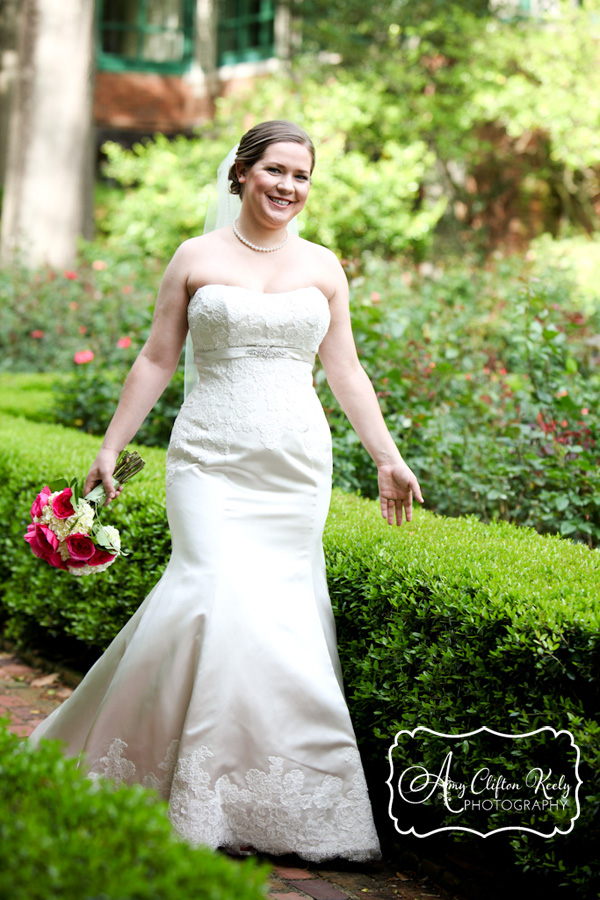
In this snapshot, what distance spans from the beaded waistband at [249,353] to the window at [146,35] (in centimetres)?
1740

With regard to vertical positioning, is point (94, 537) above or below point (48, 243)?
below

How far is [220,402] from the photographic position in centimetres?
321

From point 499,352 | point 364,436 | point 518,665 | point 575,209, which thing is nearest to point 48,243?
point 499,352

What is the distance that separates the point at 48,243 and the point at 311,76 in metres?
4.96

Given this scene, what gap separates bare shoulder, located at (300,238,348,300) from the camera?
339 centimetres

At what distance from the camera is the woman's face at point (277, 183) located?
3.23 meters

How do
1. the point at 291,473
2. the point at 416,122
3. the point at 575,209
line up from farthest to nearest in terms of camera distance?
the point at 575,209
the point at 416,122
the point at 291,473

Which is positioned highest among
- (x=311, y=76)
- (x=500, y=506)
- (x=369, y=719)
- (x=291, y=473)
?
(x=311, y=76)

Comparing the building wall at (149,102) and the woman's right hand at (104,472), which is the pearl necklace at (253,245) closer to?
the woman's right hand at (104,472)

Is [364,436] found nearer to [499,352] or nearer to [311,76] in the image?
[499,352]

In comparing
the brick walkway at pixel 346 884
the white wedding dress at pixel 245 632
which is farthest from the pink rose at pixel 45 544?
the brick walkway at pixel 346 884

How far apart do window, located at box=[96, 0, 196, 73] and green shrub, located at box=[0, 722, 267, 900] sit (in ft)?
63.2

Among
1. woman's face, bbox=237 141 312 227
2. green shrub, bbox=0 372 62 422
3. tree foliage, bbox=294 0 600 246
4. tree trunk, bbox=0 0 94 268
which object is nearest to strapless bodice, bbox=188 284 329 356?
woman's face, bbox=237 141 312 227

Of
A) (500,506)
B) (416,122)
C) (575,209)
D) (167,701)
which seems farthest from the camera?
(575,209)
